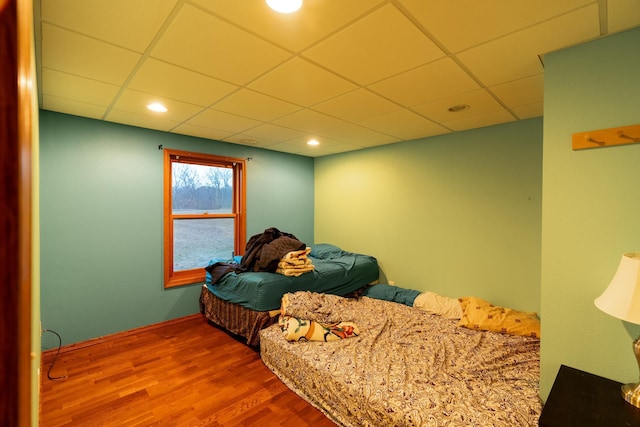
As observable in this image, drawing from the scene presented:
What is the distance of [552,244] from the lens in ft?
5.38

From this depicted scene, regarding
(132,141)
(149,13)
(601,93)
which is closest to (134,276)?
(132,141)

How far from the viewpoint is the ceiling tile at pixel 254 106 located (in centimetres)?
232

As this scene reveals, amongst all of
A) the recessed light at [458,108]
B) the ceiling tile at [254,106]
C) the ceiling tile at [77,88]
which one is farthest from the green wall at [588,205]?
the ceiling tile at [77,88]

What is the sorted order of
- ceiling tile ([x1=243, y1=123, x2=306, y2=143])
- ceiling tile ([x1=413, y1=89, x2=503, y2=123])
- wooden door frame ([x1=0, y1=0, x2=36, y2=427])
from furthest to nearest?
ceiling tile ([x1=243, y1=123, x2=306, y2=143]) → ceiling tile ([x1=413, y1=89, x2=503, y2=123]) → wooden door frame ([x1=0, y1=0, x2=36, y2=427])

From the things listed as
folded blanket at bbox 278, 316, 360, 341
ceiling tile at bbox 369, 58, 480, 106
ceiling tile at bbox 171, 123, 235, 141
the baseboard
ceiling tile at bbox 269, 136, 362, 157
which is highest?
ceiling tile at bbox 269, 136, 362, 157

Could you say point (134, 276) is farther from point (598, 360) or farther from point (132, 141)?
point (598, 360)

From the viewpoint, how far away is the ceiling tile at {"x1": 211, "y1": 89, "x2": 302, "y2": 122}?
7.63 ft

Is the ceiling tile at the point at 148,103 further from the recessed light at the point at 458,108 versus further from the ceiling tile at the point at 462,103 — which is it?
the recessed light at the point at 458,108

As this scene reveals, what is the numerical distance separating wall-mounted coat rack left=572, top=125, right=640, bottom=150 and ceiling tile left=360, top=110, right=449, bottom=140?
1.37 metres

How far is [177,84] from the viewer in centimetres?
210

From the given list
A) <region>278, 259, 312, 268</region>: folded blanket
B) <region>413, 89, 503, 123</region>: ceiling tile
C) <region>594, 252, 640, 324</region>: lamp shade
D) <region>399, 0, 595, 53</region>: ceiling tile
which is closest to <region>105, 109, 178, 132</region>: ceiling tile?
<region>278, 259, 312, 268</region>: folded blanket

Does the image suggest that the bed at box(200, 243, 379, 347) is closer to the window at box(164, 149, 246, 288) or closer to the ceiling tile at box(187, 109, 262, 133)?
the window at box(164, 149, 246, 288)

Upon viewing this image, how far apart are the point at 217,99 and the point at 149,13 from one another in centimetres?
105

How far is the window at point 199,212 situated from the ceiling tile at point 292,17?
8.28 feet
